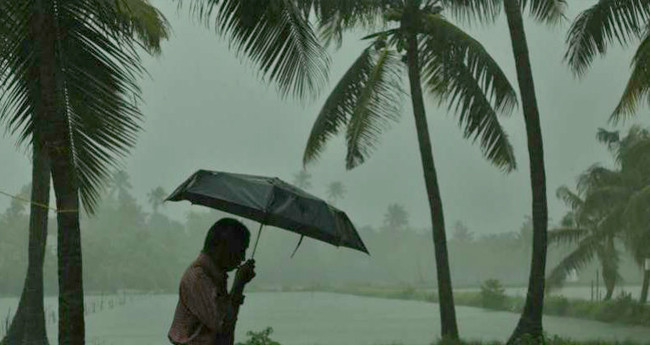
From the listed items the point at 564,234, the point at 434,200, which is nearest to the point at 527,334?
the point at 434,200

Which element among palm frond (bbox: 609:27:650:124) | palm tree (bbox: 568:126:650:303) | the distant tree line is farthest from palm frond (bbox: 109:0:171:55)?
the distant tree line

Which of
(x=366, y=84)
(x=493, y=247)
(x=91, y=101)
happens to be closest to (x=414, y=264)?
(x=493, y=247)

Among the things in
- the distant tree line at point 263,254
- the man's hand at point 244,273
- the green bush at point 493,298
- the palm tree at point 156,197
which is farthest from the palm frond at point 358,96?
the palm tree at point 156,197

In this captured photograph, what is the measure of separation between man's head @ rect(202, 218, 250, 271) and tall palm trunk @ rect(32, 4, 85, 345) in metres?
2.24

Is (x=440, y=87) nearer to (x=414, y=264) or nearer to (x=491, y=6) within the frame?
(x=491, y=6)

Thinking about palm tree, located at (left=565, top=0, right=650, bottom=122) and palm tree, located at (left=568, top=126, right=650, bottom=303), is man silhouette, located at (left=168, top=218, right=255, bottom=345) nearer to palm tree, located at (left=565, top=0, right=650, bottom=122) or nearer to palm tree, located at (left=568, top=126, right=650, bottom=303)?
palm tree, located at (left=565, top=0, right=650, bottom=122)

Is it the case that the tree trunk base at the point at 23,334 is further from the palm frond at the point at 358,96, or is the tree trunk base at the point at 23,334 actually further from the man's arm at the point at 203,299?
the man's arm at the point at 203,299

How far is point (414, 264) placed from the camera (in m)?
127

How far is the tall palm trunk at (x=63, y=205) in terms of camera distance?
5.96m

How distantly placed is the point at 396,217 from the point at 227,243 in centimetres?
11811

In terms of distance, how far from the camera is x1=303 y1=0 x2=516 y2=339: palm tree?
13469 millimetres

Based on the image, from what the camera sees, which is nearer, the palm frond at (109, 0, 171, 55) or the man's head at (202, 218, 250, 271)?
the man's head at (202, 218, 250, 271)

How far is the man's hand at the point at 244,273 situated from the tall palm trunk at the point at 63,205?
2154 mm

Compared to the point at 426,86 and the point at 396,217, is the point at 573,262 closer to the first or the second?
the point at 426,86
